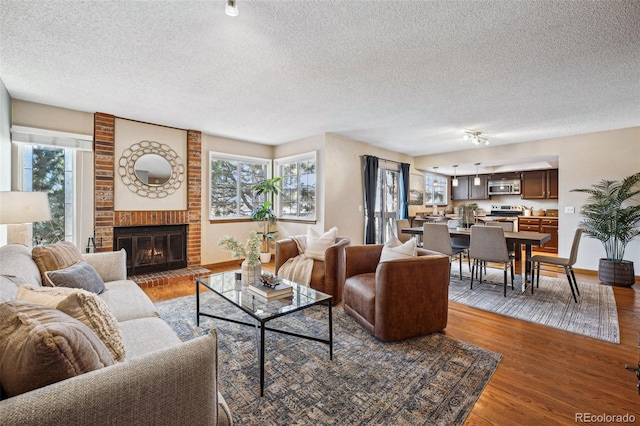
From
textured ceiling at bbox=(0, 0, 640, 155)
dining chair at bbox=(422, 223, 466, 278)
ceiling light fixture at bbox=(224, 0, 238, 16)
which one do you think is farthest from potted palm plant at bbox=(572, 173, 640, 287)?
ceiling light fixture at bbox=(224, 0, 238, 16)

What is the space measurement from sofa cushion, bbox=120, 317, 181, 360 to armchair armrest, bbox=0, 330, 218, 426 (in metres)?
0.68

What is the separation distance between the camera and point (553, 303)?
3.44 metres

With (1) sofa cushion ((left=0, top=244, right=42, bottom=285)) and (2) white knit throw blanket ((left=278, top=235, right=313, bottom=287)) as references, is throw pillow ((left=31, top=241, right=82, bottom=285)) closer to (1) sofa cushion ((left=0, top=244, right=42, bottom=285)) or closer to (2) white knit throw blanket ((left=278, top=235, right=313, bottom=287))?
(1) sofa cushion ((left=0, top=244, right=42, bottom=285))

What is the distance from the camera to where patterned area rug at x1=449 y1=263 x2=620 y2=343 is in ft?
9.29

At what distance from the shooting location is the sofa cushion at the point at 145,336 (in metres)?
1.51

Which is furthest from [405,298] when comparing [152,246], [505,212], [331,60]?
[505,212]

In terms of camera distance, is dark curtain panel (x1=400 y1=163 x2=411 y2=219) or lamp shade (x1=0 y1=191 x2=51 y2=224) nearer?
lamp shade (x1=0 y1=191 x2=51 y2=224)

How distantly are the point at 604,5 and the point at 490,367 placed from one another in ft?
8.42

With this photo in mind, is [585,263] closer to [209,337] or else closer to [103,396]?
[209,337]

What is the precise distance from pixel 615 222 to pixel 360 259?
428 centimetres

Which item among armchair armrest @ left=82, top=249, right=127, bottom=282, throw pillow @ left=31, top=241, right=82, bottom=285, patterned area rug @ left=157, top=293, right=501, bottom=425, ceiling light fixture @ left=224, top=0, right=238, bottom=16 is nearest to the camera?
patterned area rug @ left=157, top=293, right=501, bottom=425

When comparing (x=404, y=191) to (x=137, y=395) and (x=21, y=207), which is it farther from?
(x=137, y=395)

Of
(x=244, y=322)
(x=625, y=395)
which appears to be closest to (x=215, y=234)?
(x=244, y=322)

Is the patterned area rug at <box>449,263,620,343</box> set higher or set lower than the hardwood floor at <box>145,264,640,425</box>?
higher
